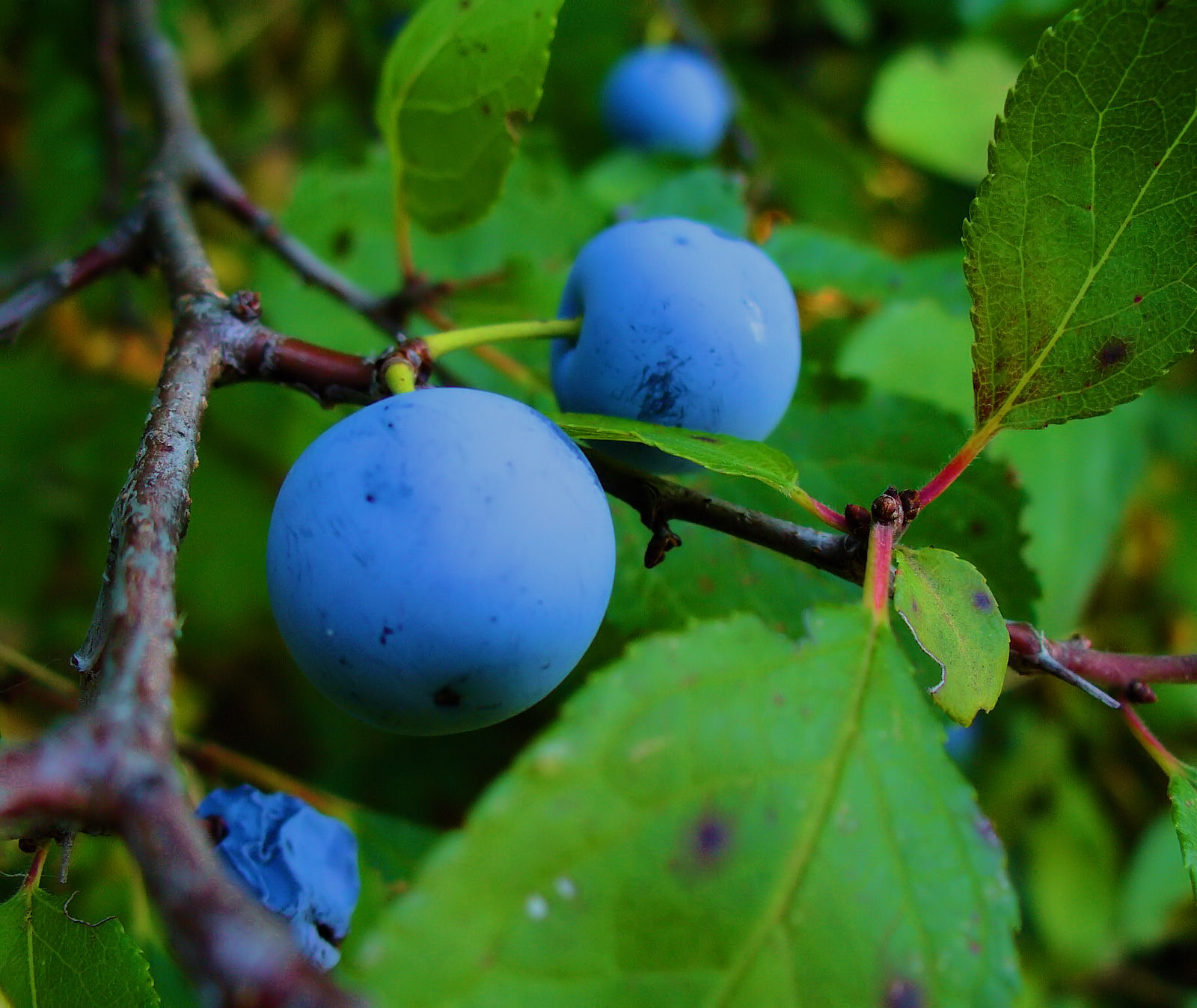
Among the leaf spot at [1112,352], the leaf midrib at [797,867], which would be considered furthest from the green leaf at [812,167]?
the leaf midrib at [797,867]

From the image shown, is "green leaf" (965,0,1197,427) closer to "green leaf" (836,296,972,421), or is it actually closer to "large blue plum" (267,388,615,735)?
"large blue plum" (267,388,615,735)

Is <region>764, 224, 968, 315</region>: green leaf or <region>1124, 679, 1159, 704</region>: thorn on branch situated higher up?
<region>1124, 679, 1159, 704</region>: thorn on branch

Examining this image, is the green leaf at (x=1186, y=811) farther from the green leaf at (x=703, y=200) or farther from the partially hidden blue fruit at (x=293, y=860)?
the green leaf at (x=703, y=200)

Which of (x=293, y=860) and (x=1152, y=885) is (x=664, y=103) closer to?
(x=293, y=860)

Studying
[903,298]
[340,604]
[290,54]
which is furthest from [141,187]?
[290,54]

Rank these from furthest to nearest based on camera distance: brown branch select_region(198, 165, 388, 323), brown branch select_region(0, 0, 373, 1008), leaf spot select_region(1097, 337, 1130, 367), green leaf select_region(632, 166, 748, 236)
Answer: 1. green leaf select_region(632, 166, 748, 236)
2. brown branch select_region(198, 165, 388, 323)
3. leaf spot select_region(1097, 337, 1130, 367)
4. brown branch select_region(0, 0, 373, 1008)

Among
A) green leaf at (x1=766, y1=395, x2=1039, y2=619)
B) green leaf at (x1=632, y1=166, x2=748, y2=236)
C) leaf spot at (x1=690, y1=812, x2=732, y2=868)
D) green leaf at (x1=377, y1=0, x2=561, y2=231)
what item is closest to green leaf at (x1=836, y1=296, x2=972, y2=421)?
green leaf at (x1=632, y1=166, x2=748, y2=236)
